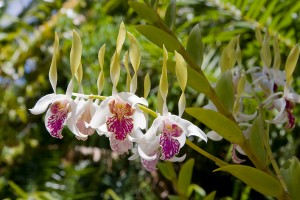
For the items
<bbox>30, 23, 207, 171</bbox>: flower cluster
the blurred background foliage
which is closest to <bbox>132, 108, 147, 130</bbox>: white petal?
<bbox>30, 23, 207, 171</bbox>: flower cluster

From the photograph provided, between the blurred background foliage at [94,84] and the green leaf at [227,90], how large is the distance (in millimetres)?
303

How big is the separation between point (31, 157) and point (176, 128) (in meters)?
0.56

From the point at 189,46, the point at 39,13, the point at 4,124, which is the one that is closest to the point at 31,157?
the point at 4,124

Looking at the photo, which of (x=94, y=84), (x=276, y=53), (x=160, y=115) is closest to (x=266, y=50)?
(x=276, y=53)

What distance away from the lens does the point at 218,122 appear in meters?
0.30

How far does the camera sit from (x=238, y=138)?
0.31m

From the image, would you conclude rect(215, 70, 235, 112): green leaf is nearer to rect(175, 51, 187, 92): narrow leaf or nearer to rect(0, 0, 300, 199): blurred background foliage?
rect(175, 51, 187, 92): narrow leaf

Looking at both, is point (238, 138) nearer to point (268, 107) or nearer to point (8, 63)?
point (268, 107)

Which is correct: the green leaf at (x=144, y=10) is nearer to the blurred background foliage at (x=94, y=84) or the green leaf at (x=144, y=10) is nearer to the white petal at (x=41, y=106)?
the white petal at (x=41, y=106)

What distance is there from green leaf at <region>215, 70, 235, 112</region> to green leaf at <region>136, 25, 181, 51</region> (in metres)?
0.04

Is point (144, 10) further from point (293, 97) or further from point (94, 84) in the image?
point (94, 84)

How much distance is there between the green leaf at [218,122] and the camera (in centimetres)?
30

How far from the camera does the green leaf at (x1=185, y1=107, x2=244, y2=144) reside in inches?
11.7

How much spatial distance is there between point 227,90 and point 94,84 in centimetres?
43
